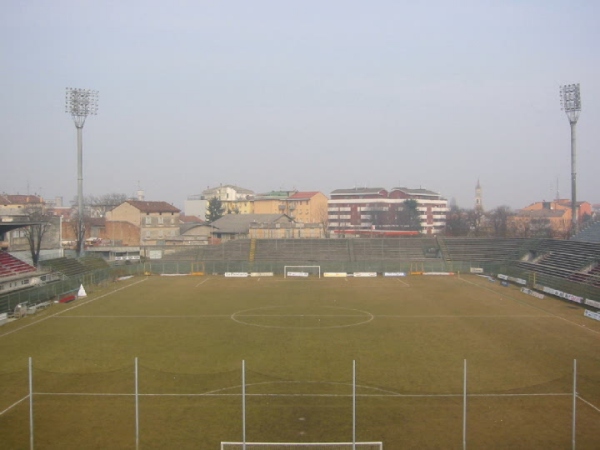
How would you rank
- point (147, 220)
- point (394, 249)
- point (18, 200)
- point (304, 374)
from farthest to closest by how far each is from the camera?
point (18, 200) → point (147, 220) → point (394, 249) → point (304, 374)

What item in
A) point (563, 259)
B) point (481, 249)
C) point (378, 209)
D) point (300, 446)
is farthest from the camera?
point (378, 209)

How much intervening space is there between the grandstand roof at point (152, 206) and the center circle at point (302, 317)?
160 ft

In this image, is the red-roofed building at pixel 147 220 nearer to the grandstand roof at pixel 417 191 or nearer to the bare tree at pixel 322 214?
the bare tree at pixel 322 214

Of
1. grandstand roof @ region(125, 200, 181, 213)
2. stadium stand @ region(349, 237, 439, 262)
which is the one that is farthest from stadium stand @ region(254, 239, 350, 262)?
grandstand roof @ region(125, 200, 181, 213)

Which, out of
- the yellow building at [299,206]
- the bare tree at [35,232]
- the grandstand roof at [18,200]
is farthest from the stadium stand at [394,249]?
the grandstand roof at [18,200]

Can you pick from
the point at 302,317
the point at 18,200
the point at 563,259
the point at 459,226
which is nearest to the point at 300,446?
the point at 302,317

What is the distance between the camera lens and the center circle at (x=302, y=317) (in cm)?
2938

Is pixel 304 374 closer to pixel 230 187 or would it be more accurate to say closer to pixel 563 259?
pixel 563 259

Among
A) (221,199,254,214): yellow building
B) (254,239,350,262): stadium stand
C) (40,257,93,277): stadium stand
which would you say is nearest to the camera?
(40,257,93,277): stadium stand

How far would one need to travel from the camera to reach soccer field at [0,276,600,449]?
1412cm

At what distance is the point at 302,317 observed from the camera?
1244 inches

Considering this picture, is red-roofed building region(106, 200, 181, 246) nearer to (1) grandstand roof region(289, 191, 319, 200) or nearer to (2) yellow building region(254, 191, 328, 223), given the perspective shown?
(2) yellow building region(254, 191, 328, 223)

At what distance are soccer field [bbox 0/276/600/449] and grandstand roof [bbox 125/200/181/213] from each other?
143ft

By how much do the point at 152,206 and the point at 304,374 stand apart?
218 feet
